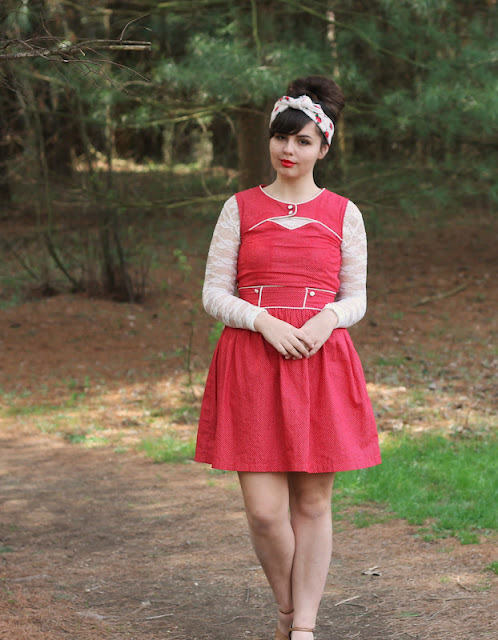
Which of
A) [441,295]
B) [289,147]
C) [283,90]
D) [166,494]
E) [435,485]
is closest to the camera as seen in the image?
[289,147]

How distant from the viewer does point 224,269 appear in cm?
274

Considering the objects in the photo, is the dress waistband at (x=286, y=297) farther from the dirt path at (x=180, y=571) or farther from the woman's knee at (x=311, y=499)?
the dirt path at (x=180, y=571)

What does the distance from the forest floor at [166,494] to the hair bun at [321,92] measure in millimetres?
1871

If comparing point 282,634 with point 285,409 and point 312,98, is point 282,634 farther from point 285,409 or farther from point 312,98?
point 312,98

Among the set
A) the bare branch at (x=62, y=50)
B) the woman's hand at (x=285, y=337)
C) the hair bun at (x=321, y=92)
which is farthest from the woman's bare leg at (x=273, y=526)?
the bare branch at (x=62, y=50)

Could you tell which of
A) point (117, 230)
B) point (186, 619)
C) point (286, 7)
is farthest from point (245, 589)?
point (117, 230)

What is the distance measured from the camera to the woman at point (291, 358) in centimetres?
258

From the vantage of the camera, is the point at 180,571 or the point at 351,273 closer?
the point at 351,273

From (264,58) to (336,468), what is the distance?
4669mm

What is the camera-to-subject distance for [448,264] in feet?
41.6

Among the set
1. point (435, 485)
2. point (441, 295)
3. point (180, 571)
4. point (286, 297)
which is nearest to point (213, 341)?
point (435, 485)

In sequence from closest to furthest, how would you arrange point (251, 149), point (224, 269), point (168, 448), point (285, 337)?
1. point (285, 337)
2. point (224, 269)
3. point (168, 448)
4. point (251, 149)

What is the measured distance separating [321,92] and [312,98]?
0.14 ft

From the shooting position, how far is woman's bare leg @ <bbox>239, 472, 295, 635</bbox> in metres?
2.60
